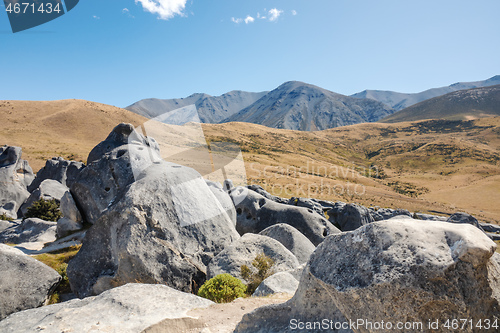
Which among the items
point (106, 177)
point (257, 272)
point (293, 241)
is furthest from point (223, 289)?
point (106, 177)

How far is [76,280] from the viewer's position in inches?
476

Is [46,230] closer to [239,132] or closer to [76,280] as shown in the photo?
[76,280]

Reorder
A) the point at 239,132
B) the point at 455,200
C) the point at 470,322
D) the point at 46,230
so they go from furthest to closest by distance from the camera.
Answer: the point at 239,132 → the point at 455,200 → the point at 46,230 → the point at 470,322

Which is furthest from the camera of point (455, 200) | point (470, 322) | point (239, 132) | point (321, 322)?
point (239, 132)

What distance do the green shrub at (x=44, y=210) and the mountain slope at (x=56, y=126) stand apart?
50347 millimetres

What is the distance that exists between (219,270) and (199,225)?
244 centimetres

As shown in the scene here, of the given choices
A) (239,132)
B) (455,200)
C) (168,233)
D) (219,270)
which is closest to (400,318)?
(219,270)

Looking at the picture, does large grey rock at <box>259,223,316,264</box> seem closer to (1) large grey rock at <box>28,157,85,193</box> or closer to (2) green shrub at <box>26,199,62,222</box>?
(2) green shrub at <box>26,199,62,222</box>

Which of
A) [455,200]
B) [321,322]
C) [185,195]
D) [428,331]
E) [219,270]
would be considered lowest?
[455,200]

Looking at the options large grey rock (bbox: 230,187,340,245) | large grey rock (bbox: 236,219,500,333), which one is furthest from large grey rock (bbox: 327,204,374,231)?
large grey rock (bbox: 236,219,500,333)

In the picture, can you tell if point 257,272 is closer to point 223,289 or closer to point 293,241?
point 223,289

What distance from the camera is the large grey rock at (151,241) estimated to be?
36.3 feet

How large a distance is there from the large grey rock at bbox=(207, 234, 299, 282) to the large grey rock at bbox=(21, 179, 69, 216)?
72.2 ft

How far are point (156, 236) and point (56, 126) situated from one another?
129m
